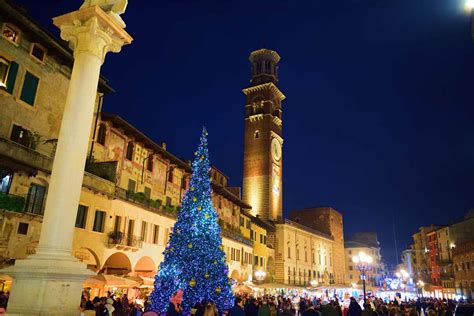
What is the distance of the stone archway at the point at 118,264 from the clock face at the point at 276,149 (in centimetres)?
4749

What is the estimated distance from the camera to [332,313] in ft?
41.5

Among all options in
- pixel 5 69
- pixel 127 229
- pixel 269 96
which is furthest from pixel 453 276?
pixel 5 69

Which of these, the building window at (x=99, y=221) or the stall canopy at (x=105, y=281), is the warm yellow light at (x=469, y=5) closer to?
the stall canopy at (x=105, y=281)

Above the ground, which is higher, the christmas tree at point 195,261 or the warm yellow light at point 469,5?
the warm yellow light at point 469,5

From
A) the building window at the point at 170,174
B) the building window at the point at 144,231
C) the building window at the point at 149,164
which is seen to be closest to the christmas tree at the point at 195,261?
the building window at the point at 144,231

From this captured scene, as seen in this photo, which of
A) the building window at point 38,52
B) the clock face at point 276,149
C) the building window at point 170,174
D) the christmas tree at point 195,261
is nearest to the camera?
the christmas tree at point 195,261

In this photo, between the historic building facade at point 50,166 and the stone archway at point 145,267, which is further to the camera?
the stone archway at point 145,267

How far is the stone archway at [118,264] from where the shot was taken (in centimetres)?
2155

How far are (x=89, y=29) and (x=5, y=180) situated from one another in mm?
9759

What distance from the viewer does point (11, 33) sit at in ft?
55.3

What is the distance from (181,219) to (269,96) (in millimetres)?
59082

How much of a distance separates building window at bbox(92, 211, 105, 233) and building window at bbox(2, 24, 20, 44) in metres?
9.24

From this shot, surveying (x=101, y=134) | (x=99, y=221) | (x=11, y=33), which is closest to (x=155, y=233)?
(x=99, y=221)

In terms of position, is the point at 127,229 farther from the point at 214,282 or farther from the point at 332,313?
the point at 332,313
